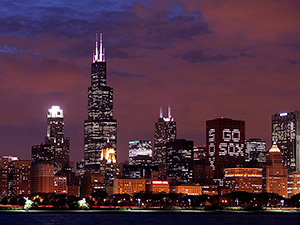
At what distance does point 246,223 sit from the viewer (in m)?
173

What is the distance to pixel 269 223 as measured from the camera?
Answer: 17562 centimetres

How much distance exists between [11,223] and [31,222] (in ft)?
19.8

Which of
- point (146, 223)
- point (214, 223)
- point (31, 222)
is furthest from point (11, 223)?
point (214, 223)

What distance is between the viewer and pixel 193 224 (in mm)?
170625

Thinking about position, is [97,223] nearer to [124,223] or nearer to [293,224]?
[124,223]

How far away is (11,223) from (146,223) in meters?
29.1

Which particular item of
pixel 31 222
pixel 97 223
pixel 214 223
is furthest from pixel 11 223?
pixel 214 223

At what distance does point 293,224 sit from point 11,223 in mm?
61252

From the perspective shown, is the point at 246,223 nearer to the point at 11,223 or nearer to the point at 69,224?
the point at 69,224

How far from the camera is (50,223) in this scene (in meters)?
170

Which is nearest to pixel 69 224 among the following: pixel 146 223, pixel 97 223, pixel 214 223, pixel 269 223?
pixel 97 223

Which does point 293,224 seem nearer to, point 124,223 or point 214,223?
point 214,223

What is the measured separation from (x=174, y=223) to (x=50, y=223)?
88.8ft

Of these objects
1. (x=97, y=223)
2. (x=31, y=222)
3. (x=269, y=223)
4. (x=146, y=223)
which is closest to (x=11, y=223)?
(x=31, y=222)
